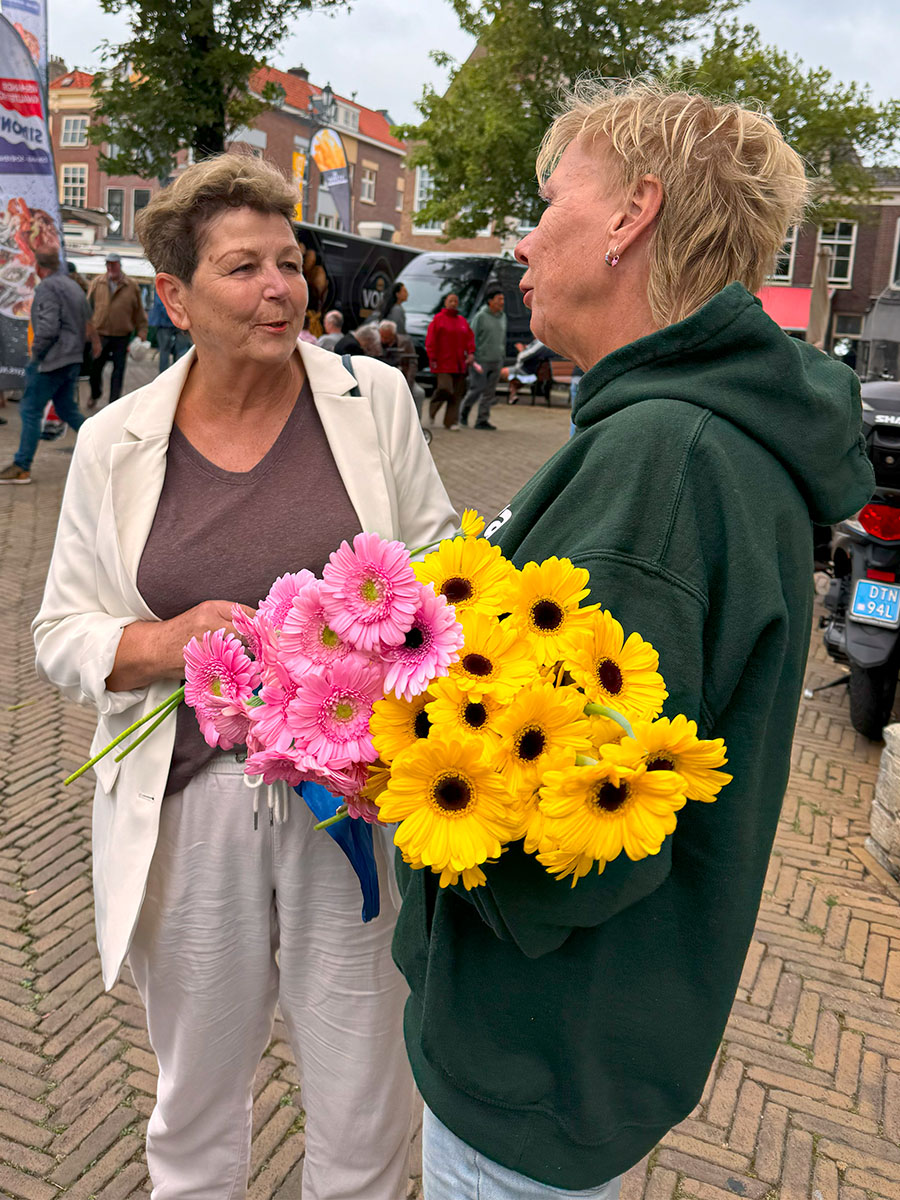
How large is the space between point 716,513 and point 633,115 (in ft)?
1.92

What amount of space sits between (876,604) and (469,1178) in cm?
415

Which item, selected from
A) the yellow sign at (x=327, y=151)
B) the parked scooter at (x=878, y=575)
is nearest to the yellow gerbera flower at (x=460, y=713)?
the parked scooter at (x=878, y=575)

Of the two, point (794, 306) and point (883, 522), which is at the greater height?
point (794, 306)

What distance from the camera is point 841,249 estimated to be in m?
39.8

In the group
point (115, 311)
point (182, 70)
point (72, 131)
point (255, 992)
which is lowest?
point (255, 992)

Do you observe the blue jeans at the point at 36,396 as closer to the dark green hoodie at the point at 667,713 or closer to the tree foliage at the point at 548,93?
the dark green hoodie at the point at 667,713

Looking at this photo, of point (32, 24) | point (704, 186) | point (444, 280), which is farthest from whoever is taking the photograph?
point (444, 280)

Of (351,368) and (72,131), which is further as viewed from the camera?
(72,131)

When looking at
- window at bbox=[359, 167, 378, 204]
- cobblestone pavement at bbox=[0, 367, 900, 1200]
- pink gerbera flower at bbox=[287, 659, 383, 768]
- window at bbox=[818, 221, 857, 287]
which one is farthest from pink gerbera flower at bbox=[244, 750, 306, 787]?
window at bbox=[359, 167, 378, 204]

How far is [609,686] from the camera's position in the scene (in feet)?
3.61

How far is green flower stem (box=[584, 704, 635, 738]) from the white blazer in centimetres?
111

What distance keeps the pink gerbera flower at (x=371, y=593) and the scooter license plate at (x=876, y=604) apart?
4308 millimetres

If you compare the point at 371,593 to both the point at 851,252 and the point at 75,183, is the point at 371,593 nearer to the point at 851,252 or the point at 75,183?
the point at 851,252

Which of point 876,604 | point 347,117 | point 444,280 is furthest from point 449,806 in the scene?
point 347,117
